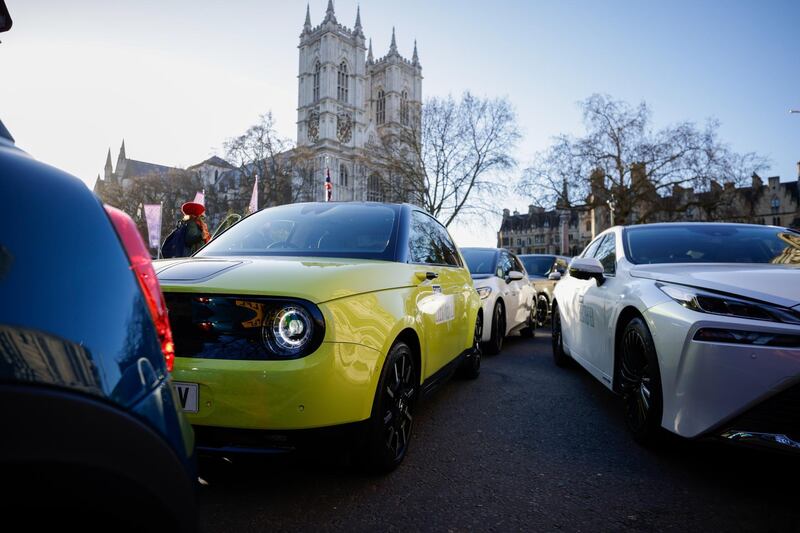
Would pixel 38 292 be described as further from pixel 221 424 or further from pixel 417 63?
pixel 417 63

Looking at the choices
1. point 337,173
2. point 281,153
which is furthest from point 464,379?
point 337,173

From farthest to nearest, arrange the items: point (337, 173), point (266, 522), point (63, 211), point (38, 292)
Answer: point (337, 173) → point (266, 522) → point (63, 211) → point (38, 292)

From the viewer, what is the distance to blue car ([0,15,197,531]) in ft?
2.42

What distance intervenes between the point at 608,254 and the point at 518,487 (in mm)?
2585

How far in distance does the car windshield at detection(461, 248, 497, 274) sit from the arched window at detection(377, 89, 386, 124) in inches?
3526

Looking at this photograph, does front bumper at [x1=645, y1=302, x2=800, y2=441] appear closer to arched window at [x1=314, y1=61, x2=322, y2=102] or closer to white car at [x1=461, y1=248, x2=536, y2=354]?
white car at [x1=461, y1=248, x2=536, y2=354]

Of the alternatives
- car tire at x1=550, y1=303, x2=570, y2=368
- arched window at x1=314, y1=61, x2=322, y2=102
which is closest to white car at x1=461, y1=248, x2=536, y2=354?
car tire at x1=550, y1=303, x2=570, y2=368

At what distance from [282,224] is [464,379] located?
2.72 m

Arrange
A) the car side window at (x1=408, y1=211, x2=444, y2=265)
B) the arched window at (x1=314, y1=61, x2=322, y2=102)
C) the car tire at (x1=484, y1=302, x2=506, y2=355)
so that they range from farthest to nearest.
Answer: the arched window at (x1=314, y1=61, x2=322, y2=102) → the car tire at (x1=484, y1=302, x2=506, y2=355) → the car side window at (x1=408, y1=211, x2=444, y2=265)

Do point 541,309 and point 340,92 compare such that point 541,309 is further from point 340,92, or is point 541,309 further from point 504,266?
point 340,92

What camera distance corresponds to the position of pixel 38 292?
0.80m

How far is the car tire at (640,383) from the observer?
2.87m

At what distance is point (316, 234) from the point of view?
Answer: 10.9 ft

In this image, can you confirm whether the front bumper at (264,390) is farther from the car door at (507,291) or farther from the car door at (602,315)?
the car door at (507,291)
